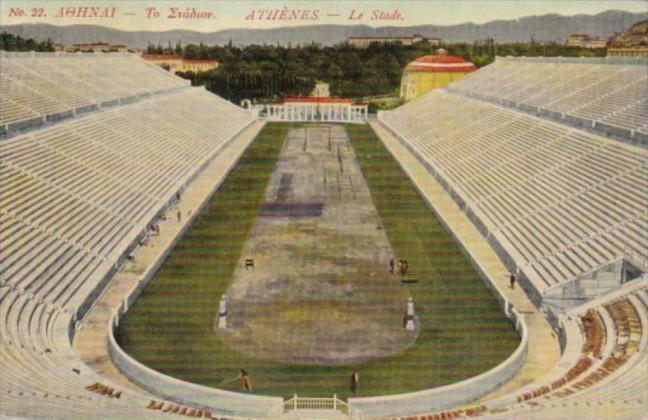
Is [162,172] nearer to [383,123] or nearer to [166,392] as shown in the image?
[166,392]

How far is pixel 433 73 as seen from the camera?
67250mm

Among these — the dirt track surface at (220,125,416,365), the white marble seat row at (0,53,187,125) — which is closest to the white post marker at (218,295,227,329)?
the dirt track surface at (220,125,416,365)

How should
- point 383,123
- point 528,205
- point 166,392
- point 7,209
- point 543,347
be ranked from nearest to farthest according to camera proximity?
point 166,392
point 543,347
point 7,209
point 528,205
point 383,123

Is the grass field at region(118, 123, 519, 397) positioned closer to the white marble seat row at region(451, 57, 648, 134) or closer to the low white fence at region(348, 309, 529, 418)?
the low white fence at region(348, 309, 529, 418)

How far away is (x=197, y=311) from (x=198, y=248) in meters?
5.38

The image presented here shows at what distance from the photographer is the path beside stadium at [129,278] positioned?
13992 millimetres

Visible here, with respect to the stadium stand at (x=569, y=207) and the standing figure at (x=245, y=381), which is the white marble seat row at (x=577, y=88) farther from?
the standing figure at (x=245, y=381)

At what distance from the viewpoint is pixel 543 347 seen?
1487cm

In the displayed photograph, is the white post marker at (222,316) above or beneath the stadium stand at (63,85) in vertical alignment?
beneath

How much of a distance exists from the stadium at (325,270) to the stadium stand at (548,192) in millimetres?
98

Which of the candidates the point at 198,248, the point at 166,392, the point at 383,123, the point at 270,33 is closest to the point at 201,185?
the point at 198,248

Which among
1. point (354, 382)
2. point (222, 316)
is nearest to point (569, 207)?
point (222, 316)

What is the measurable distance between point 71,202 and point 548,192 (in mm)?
14693

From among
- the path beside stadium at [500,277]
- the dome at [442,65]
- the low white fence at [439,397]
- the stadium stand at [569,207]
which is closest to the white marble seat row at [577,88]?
the stadium stand at [569,207]
